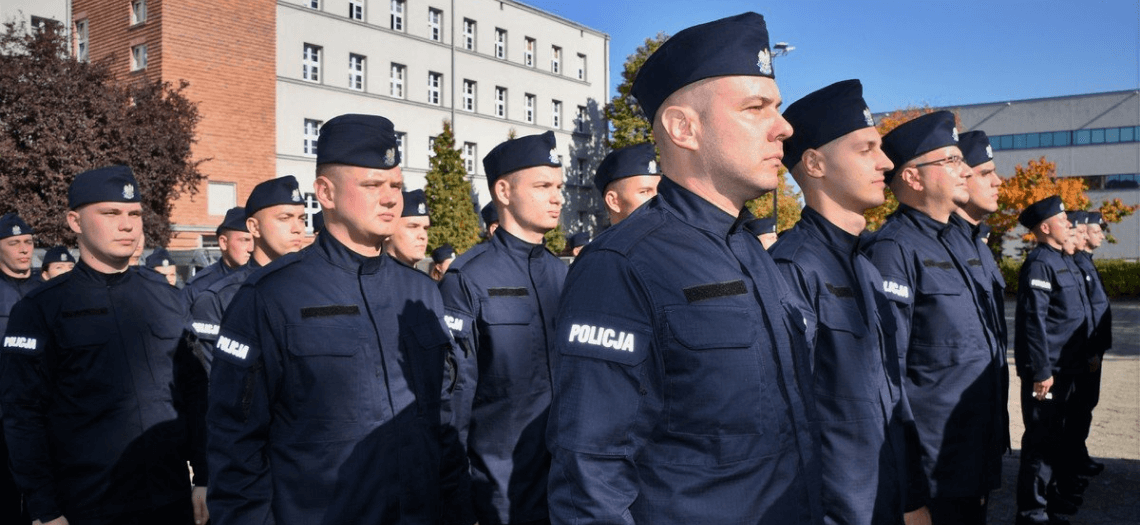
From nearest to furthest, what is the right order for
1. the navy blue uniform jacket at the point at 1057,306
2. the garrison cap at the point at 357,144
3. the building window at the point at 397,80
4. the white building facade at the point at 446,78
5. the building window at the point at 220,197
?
the garrison cap at the point at 357,144, the navy blue uniform jacket at the point at 1057,306, the building window at the point at 220,197, the white building facade at the point at 446,78, the building window at the point at 397,80

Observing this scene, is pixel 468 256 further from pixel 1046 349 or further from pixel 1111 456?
pixel 1111 456

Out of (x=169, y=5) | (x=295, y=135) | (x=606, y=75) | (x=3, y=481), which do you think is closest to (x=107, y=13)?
(x=169, y=5)

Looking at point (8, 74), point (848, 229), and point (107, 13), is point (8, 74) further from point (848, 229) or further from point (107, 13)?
point (848, 229)

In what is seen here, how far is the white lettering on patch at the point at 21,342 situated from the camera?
171 inches

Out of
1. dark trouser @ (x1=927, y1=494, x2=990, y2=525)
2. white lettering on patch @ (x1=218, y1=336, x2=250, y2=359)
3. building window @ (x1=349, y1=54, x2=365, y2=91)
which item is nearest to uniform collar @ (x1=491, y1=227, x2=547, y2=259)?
white lettering on patch @ (x1=218, y1=336, x2=250, y2=359)

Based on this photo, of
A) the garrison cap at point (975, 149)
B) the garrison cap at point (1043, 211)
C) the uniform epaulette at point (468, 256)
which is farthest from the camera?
the garrison cap at point (1043, 211)

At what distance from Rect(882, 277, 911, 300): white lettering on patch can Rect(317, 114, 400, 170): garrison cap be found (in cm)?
245

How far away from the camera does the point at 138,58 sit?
3284 centimetres

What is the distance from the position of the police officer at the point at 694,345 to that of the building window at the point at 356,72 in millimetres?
37695

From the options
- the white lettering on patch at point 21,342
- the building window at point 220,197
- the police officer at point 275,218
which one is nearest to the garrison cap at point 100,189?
the white lettering on patch at point 21,342

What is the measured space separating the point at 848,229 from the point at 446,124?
35411 millimetres

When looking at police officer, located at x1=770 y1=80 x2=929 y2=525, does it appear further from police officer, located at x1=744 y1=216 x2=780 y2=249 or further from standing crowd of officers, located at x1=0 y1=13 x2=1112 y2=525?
police officer, located at x1=744 y1=216 x2=780 y2=249

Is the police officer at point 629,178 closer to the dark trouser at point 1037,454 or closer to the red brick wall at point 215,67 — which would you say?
the dark trouser at point 1037,454

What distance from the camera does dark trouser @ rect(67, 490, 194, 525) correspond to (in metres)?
4.34
